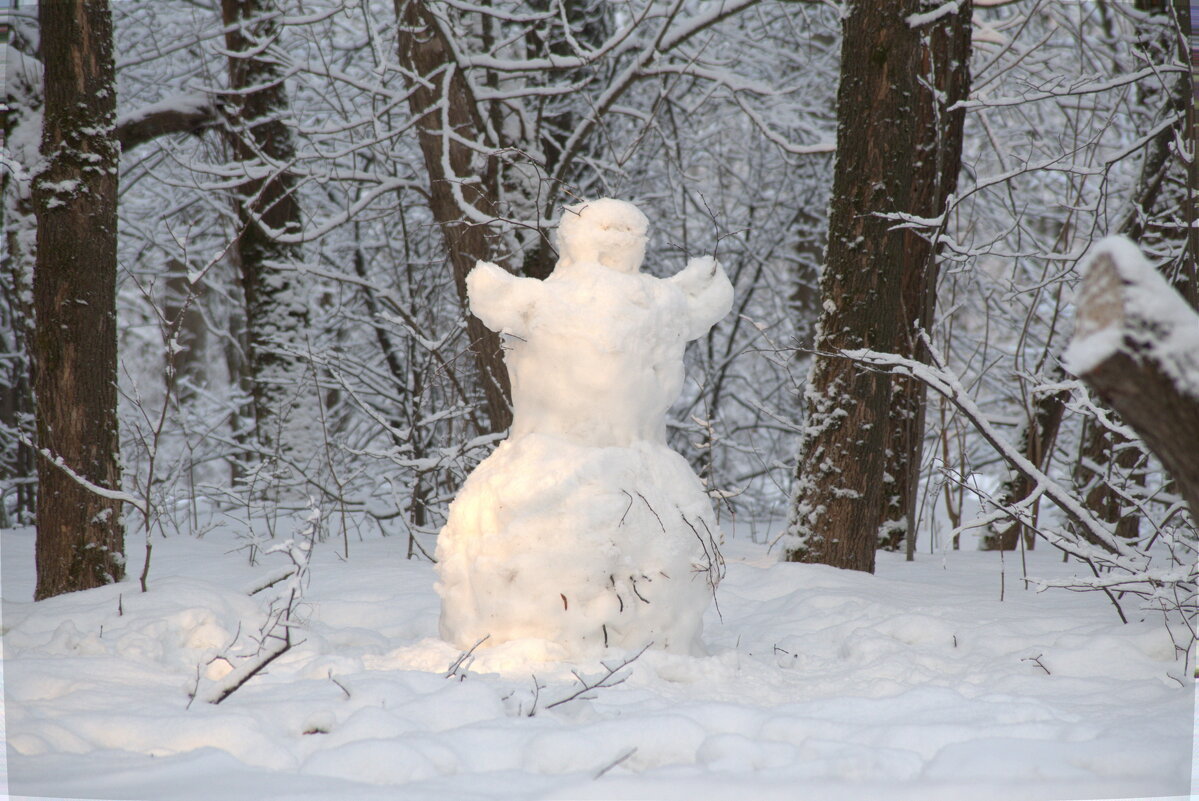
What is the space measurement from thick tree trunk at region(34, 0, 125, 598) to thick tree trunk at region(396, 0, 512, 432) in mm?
2088

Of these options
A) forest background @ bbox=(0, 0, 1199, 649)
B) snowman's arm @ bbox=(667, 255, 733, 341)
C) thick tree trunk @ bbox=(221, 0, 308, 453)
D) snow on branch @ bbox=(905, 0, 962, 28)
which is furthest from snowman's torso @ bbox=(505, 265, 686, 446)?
thick tree trunk @ bbox=(221, 0, 308, 453)

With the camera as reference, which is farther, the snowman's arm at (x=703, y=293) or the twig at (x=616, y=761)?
the snowman's arm at (x=703, y=293)

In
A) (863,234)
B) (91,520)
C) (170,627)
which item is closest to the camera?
(170,627)

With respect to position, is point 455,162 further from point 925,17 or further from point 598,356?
point 598,356

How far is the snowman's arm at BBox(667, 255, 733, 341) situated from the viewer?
379 cm

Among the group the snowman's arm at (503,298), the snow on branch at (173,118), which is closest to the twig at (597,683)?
the snowman's arm at (503,298)

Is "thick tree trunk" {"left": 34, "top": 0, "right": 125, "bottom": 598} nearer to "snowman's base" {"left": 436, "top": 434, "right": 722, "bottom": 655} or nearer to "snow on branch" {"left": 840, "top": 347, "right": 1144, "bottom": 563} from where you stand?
"snowman's base" {"left": 436, "top": 434, "right": 722, "bottom": 655}

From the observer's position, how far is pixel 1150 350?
1.70 meters

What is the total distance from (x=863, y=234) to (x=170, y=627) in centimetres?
352

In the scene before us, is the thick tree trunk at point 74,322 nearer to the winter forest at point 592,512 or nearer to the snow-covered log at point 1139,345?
the winter forest at point 592,512

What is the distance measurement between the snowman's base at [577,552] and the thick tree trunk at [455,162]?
8.42ft

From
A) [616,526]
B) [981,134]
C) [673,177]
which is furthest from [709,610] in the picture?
[981,134]

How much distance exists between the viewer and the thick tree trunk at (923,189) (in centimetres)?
574

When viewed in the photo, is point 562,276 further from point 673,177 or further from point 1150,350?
point 673,177
